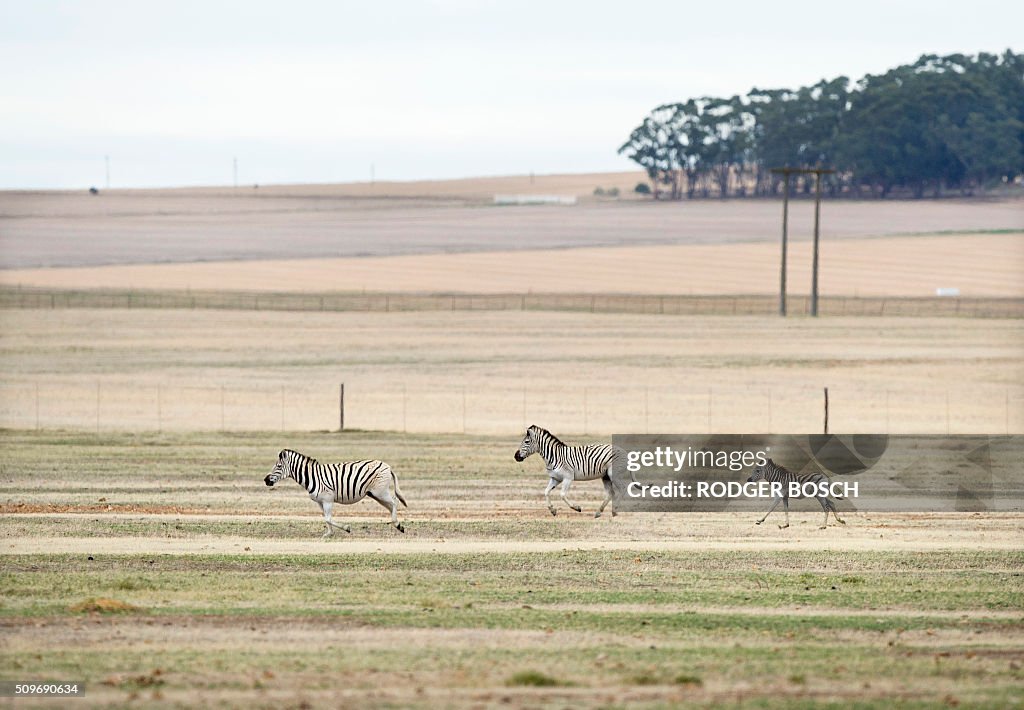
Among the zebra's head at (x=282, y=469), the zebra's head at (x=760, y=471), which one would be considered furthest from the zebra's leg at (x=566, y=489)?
the zebra's head at (x=282, y=469)

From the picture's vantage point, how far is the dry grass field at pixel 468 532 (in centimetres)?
1446

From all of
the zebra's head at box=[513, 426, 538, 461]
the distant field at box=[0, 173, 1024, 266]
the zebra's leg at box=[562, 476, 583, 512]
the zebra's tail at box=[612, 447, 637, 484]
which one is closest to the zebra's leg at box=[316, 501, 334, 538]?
the zebra's head at box=[513, 426, 538, 461]

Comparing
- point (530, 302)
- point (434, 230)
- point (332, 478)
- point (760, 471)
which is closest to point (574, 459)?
point (760, 471)

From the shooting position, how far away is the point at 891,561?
22.8m

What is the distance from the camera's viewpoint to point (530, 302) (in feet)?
310

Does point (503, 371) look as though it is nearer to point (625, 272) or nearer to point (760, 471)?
point (760, 471)

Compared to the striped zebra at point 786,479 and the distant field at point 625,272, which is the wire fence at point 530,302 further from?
the striped zebra at point 786,479

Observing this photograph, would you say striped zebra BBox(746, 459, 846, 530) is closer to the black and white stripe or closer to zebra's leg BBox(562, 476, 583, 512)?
the black and white stripe

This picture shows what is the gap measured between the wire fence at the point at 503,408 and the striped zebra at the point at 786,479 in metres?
16.9

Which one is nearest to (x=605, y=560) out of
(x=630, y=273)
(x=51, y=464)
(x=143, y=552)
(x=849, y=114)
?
(x=143, y=552)

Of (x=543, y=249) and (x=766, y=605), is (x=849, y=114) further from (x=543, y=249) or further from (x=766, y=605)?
(x=766, y=605)

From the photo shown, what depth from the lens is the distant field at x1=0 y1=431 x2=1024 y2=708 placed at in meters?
13.9

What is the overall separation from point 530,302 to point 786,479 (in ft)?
221

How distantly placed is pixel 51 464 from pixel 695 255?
348 feet
